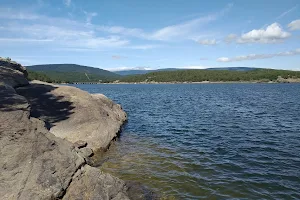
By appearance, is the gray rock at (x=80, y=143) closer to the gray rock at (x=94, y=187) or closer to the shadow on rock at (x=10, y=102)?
the shadow on rock at (x=10, y=102)

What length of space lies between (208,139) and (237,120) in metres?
12.6

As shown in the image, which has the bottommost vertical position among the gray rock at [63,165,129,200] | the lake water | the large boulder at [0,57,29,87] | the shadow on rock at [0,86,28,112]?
the lake water

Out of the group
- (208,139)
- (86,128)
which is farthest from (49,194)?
(208,139)

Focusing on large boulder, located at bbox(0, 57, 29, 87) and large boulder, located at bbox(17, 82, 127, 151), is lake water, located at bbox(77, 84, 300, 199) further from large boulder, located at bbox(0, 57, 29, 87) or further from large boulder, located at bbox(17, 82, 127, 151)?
large boulder, located at bbox(0, 57, 29, 87)

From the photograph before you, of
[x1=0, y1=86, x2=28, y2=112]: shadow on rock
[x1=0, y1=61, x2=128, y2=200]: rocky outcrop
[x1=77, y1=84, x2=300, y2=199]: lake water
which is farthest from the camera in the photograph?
[x1=0, y1=86, x2=28, y2=112]: shadow on rock

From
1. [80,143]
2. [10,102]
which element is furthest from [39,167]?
[80,143]

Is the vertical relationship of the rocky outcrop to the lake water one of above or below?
above

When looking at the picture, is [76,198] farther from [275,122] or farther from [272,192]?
[275,122]

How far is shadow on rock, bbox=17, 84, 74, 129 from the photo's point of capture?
23875 mm

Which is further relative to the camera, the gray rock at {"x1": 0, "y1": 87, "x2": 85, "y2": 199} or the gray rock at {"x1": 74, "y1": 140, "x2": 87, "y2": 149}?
the gray rock at {"x1": 74, "y1": 140, "x2": 87, "y2": 149}

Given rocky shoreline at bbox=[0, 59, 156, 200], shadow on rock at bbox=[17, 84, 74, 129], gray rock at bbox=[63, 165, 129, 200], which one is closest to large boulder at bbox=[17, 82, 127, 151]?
shadow on rock at bbox=[17, 84, 74, 129]

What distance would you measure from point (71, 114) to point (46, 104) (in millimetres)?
3018

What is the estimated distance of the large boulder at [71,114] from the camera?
882 inches

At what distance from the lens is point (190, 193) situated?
1499cm
